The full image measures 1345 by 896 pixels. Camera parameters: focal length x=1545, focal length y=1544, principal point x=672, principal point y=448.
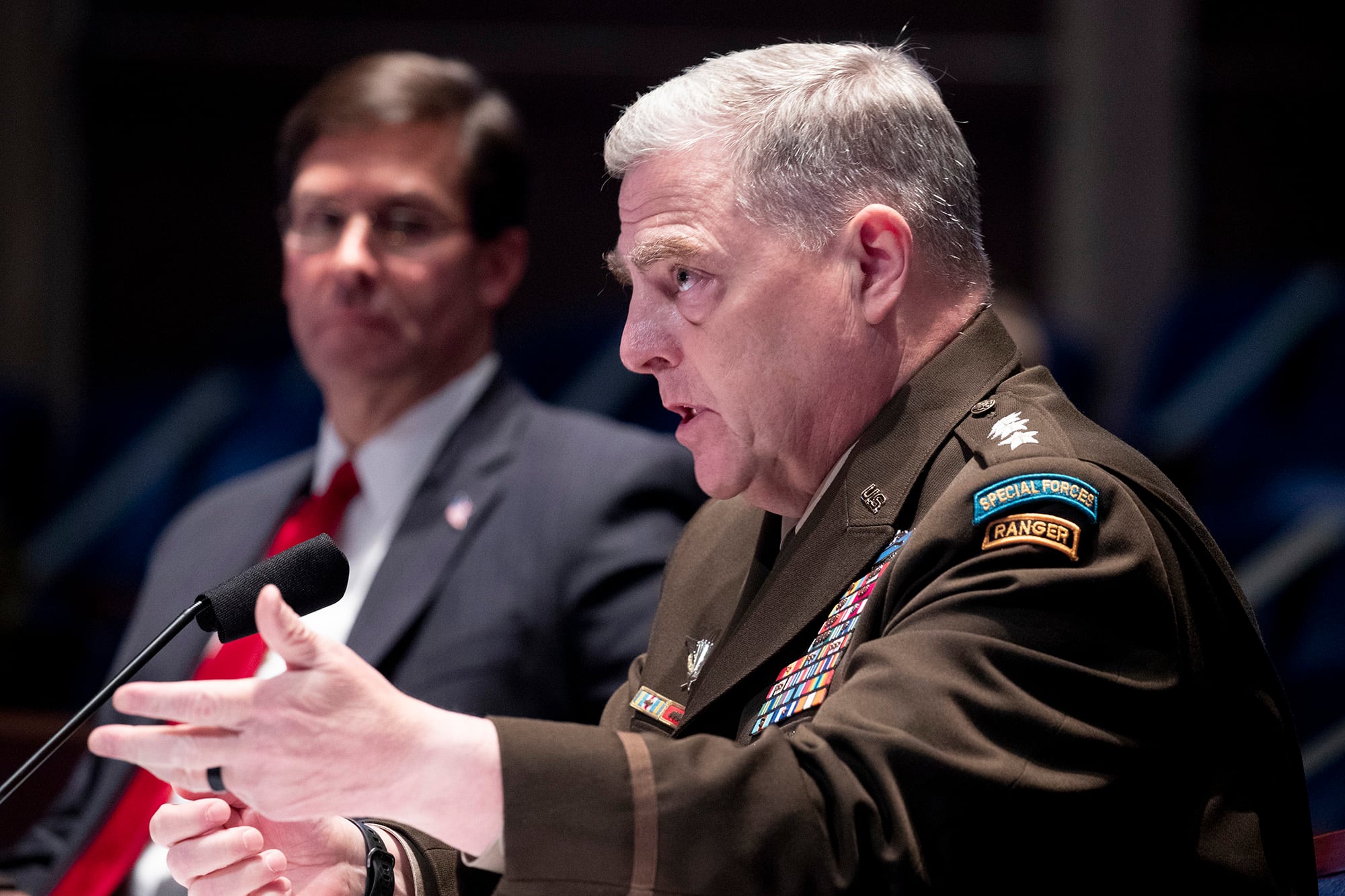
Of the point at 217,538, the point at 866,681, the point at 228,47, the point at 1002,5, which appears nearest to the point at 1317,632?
the point at 217,538

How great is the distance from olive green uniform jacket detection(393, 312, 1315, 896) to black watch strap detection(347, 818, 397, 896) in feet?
1.08

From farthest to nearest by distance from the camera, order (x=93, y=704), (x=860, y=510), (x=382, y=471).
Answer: (x=382, y=471) → (x=860, y=510) → (x=93, y=704)

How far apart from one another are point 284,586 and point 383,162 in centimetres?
131

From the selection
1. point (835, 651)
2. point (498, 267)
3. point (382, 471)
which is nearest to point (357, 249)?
point (498, 267)

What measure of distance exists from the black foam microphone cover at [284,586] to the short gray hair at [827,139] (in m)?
0.48

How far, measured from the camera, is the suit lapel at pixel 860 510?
1.35m

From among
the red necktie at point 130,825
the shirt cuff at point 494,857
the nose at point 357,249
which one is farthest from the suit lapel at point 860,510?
the nose at point 357,249

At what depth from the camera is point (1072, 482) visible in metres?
1.19

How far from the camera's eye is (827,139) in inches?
54.4

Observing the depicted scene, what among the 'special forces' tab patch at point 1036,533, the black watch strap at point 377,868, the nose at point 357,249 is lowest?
the black watch strap at point 377,868

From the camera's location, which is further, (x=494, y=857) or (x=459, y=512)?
(x=459, y=512)

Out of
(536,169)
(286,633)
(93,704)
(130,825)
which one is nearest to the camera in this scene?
(286,633)

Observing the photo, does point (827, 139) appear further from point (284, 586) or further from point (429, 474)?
point (429, 474)

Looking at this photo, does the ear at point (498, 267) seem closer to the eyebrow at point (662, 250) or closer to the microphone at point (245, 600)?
the eyebrow at point (662, 250)
